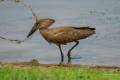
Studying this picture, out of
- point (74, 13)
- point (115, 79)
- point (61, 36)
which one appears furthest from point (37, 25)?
point (74, 13)

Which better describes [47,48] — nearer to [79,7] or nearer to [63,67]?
[63,67]

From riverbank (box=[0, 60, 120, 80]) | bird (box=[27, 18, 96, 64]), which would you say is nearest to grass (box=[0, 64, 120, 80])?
riverbank (box=[0, 60, 120, 80])

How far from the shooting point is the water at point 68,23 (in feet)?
59.8

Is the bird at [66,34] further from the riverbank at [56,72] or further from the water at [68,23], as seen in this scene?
the water at [68,23]

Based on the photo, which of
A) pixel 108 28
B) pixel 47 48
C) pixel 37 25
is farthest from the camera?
pixel 108 28

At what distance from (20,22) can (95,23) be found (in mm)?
2102

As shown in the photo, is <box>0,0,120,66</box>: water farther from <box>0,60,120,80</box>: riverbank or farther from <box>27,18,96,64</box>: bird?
<box>0,60,120,80</box>: riverbank

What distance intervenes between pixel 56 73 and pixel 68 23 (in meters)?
8.68

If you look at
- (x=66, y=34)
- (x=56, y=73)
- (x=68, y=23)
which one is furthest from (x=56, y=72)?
(x=68, y=23)

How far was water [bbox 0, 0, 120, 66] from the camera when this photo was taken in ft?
59.8

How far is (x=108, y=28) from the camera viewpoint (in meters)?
21.4

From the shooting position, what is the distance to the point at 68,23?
22312 mm

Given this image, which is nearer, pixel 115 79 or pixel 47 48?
pixel 115 79

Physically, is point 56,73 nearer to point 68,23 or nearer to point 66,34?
point 66,34
